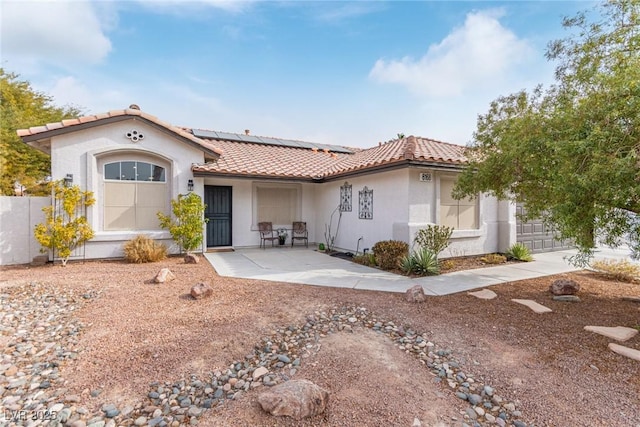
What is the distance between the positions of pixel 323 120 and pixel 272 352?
15314mm

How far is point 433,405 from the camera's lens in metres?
2.78

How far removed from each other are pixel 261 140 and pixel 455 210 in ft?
36.1

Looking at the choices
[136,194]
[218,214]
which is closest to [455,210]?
[218,214]

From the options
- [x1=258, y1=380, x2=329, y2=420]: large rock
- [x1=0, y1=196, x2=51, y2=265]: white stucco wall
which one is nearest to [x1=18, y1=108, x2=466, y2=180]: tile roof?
[x1=0, y1=196, x2=51, y2=265]: white stucco wall

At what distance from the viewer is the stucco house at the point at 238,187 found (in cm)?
891

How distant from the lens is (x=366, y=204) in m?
10.5

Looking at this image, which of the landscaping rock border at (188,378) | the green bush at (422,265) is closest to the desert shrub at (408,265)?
the green bush at (422,265)

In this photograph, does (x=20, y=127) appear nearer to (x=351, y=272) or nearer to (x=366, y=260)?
(x=351, y=272)

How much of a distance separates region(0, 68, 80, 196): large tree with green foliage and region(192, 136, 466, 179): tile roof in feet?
28.2

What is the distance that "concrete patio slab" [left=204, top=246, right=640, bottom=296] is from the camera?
6902 mm

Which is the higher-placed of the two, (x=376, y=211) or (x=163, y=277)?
(x=376, y=211)

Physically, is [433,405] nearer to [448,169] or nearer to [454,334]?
[454,334]

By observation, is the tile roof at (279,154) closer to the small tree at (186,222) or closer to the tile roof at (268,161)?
the tile roof at (268,161)

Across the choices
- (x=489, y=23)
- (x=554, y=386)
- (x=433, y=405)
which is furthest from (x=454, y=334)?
(x=489, y=23)
